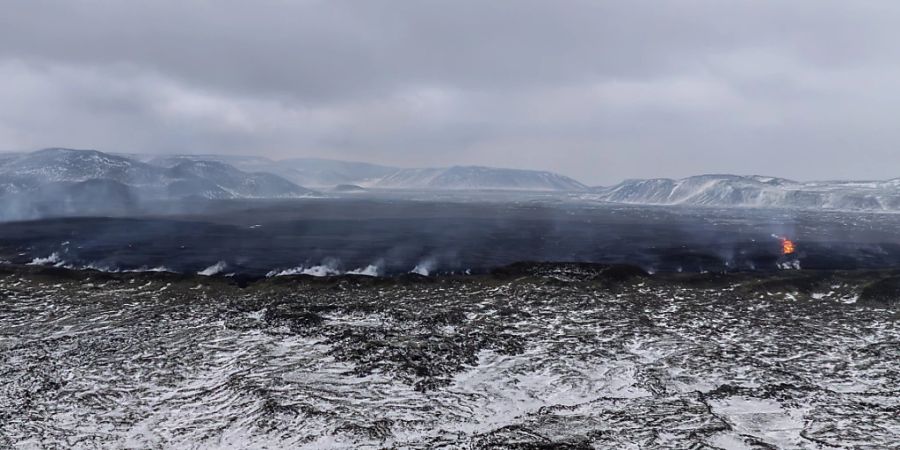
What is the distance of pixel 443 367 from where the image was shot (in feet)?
110

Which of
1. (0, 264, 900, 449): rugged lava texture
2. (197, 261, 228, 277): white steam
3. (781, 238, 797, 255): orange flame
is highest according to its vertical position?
(781, 238, 797, 255): orange flame

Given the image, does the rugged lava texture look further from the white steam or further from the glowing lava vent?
the glowing lava vent

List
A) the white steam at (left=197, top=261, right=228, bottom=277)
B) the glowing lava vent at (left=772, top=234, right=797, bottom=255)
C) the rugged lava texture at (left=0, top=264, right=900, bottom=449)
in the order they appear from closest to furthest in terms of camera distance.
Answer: the rugged lava texture at (left=0, top=264, right=900, bottom=449) → the white steam at (left=197, top=261, right=228, bottom=277) → the glowing lava vent at (left=772, top=234, right=797, bottom=255)

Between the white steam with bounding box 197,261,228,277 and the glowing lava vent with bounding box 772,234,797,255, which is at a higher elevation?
the glowing lava vent with bounding box 772,234,797,255

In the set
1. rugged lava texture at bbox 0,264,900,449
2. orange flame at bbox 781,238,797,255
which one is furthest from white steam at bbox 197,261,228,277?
orange flame at bbox 781,238,797,255

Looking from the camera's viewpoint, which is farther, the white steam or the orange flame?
the orange flame

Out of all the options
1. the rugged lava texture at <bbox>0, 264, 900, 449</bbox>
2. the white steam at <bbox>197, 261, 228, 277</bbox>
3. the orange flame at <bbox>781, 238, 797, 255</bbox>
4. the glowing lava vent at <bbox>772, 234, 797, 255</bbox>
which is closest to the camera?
the rugged lava texture at <bbox>0, 264, 900, 449</bbox>

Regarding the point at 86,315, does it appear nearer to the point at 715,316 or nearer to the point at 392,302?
the point at 392,302

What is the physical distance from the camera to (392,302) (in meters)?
50.8

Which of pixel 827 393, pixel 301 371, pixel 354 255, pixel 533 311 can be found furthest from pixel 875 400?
pixel 354 255

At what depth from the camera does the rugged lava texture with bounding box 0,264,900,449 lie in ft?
82.9

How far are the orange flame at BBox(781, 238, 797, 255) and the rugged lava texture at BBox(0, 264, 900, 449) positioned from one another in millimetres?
38281

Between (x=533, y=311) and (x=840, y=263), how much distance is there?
62117mm

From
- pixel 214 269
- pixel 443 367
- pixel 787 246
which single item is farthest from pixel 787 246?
pixel 214 269
